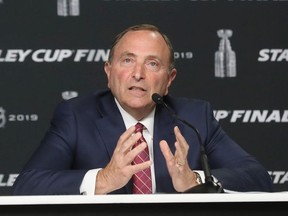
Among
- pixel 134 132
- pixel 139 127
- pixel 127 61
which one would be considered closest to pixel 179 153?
pixel 134 132

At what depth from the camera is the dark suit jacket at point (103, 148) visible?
9.17ft

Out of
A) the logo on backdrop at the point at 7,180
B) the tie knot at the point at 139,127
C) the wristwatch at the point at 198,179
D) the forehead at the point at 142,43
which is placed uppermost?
the forehead at the point at 142,43

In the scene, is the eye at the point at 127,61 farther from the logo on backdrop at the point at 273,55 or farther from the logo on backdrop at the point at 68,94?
the logo on backdrop at the point at 273,55

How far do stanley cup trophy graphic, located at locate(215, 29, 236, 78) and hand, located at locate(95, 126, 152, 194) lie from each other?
193 centimetres

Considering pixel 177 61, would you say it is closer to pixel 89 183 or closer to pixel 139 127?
pixel 139 127

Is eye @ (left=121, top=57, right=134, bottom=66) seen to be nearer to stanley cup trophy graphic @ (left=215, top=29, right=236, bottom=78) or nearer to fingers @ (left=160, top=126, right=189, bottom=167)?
fingers @ (left=160, top=126, right=189, bottom=167)

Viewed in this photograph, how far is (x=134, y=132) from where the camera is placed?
2.79 meters

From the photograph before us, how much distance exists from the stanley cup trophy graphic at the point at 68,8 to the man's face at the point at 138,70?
136 cm

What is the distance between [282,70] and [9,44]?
5.26 feet

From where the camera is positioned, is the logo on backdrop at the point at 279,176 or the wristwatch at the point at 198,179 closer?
the wristwatch at the point at 198,179

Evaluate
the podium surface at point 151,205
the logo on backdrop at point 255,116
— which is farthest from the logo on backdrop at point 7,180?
the podium surface at point 151,205

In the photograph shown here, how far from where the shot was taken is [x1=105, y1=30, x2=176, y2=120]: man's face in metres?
2.93

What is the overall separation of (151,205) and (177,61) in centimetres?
259

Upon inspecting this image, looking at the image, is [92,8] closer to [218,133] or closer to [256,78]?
[256,78]
